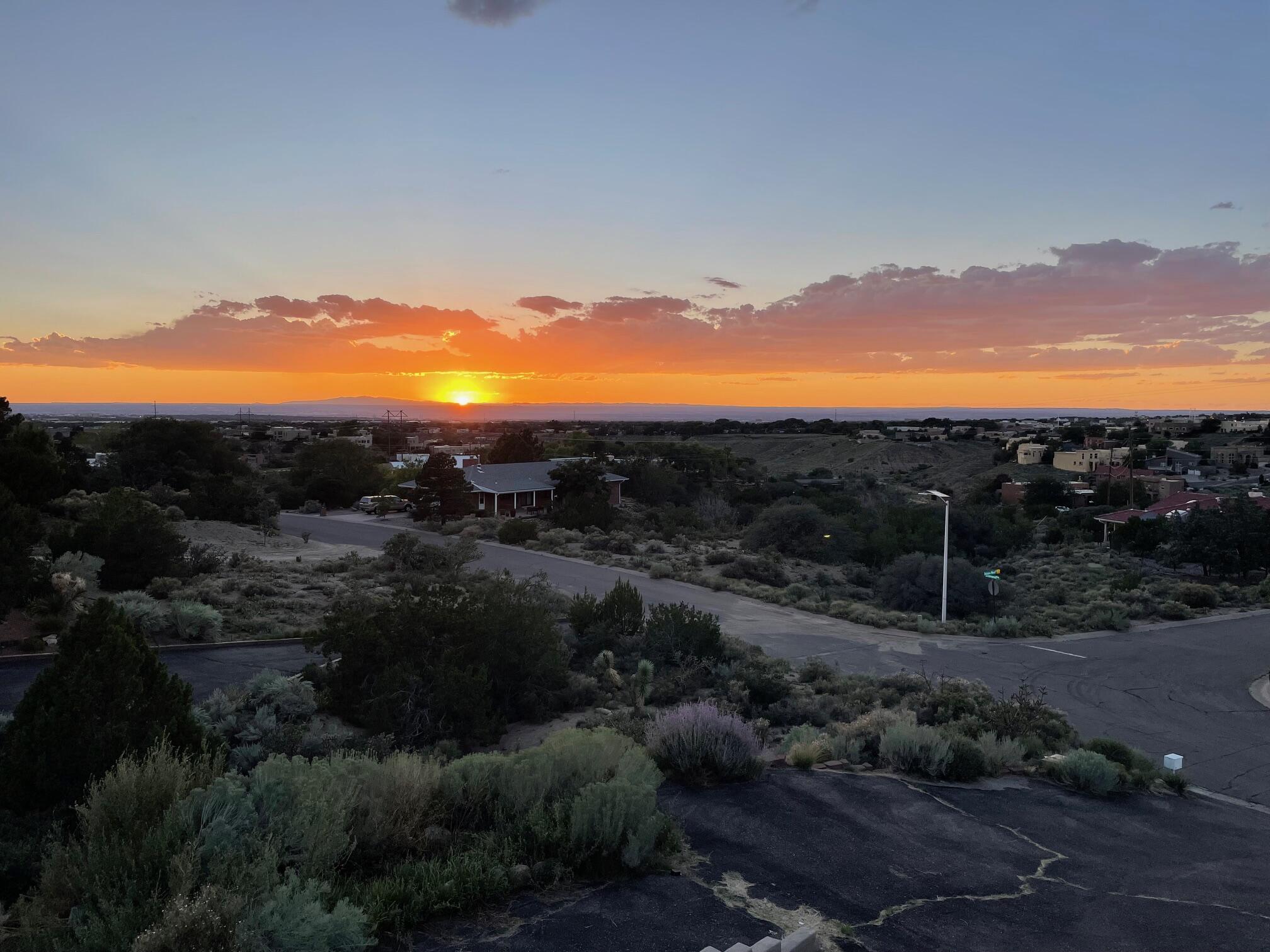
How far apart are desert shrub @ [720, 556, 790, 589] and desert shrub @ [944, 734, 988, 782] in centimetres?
1978

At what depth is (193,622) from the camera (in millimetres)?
15125

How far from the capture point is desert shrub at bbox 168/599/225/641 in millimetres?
14977

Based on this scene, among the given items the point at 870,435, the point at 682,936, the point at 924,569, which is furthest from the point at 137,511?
the point at 870,435

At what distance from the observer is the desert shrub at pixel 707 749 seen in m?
7.82

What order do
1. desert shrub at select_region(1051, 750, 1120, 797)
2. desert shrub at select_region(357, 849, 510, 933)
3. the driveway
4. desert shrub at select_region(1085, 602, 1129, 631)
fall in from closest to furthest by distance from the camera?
desert shrub at select_region(357, 849, 510, 933) < desert shrub at select_region(1051, 750, 1120, 797) < the driveway < desert shrub at select_region(1085, 602, 1129, 631)

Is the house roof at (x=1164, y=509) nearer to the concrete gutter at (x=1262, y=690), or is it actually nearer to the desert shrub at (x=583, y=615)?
the concrete gutter at (x=1262, y=690)

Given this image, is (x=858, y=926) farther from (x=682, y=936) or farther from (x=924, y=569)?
(x=924, y=569)

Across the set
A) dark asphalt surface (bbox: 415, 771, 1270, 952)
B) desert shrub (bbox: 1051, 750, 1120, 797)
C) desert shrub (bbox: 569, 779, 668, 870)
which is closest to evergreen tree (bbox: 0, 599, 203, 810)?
desert shrub (bbox: 569, 779, 668, 870)

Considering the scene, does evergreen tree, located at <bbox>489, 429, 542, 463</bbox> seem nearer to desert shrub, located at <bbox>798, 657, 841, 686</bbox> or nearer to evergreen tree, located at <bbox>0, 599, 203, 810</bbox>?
desert shrub, located at <bbox>798, 657, 841, 686</bbox>

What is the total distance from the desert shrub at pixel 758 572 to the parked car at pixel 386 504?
23.4 metres

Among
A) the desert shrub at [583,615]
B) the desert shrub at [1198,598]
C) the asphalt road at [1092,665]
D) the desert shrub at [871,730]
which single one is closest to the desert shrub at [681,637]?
the desert shrub at [583,615]

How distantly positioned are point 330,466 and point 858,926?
2074 inches

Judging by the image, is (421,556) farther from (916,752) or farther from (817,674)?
(916,752)

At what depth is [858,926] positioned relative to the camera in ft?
16.8
